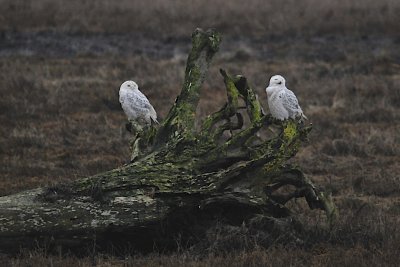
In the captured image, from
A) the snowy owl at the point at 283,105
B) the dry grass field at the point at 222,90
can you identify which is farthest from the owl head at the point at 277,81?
the dry grass field at the point at 222,90

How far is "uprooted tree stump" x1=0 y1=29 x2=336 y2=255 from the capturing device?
259 inches

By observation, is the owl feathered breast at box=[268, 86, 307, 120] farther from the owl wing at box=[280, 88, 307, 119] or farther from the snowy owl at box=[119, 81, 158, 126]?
the snowy owl at box=[119, 81, 158, 126]

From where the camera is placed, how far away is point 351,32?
81.7 ft

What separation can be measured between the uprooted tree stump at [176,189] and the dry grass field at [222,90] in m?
0.23

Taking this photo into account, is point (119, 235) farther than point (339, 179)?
No

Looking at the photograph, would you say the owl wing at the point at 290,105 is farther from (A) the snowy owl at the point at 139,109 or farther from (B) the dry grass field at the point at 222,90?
(A) the snowy owl at the point at 139,109

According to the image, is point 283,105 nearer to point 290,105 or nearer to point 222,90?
point 290,105

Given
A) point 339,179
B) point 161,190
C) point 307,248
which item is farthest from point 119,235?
point 339,179

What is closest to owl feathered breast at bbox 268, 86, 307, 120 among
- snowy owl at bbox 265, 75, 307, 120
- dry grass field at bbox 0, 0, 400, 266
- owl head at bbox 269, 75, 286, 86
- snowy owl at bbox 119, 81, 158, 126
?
snowy owl at bbox 265, 75, 307, 120

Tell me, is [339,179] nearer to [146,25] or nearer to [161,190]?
[161,190]

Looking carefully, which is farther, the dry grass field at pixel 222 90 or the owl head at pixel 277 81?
the owl head at pixel 277 81

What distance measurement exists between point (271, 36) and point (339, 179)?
1434 cm

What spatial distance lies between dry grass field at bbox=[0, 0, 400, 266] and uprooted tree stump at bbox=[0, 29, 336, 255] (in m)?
0.23

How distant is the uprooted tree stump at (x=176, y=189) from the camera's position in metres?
6.58
